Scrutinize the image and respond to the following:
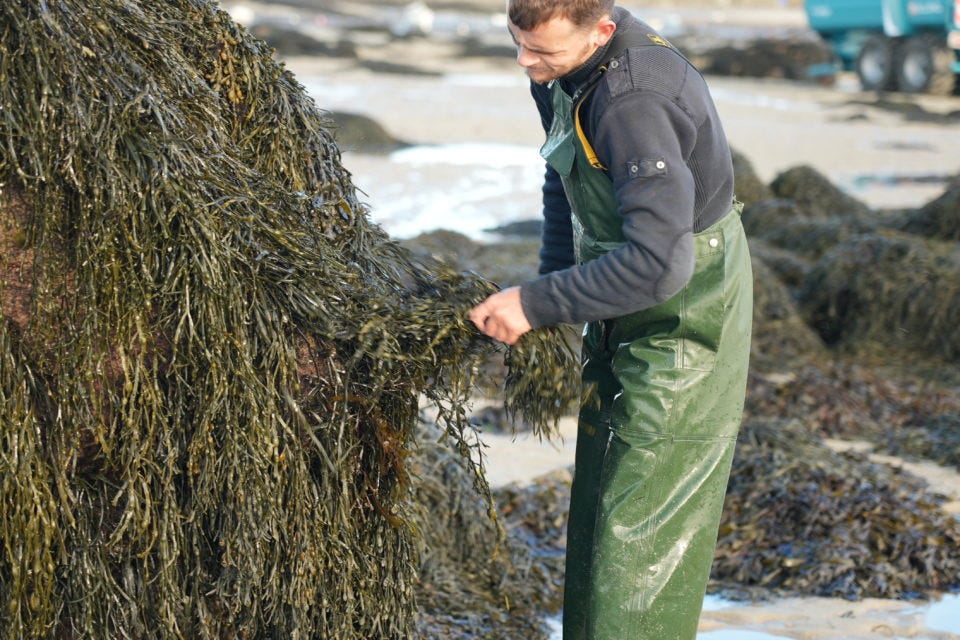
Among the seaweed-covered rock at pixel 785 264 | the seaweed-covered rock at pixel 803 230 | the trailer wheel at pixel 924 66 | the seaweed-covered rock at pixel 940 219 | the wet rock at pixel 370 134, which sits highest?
the trailer wheel at pixel 924 66

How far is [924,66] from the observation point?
80.6 ft

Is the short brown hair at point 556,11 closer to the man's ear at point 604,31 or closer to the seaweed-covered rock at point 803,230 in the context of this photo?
the man's ear at point 604,31

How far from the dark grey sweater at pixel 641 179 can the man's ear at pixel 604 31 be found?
0.09 feet

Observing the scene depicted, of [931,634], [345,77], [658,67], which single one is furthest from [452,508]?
[345,77]

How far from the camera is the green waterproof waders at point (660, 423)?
109 inches

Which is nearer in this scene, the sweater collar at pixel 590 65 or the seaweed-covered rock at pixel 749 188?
the sweater collar at pixel 590 65

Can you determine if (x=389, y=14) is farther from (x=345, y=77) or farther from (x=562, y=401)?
(x=562, y=401)

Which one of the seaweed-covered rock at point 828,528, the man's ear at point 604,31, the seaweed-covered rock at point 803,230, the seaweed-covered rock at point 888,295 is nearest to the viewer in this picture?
the man's ear at point 604,31

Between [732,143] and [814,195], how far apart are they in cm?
610

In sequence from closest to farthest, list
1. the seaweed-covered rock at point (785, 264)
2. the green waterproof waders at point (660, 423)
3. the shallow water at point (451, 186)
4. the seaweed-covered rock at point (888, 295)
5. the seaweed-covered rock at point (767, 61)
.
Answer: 1. the green waterproof waders at point (660, 423)
2. the seaweed-covered rock at point (888, 295)
3. the seaweed-covered rock at point (785, 264)
4. the shallow water at point (451, 186)
5. the seaweed-covered rock at point (767, 61)

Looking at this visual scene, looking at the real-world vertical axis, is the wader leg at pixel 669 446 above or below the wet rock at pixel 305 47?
below

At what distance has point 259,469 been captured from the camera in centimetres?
252

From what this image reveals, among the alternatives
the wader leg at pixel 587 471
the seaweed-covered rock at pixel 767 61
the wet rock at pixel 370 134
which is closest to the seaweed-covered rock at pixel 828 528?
the wader leg at pixel 587 471

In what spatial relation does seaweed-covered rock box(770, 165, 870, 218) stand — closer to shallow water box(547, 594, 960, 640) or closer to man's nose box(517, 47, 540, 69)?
shallow water box(547, 594, 960, 640)
